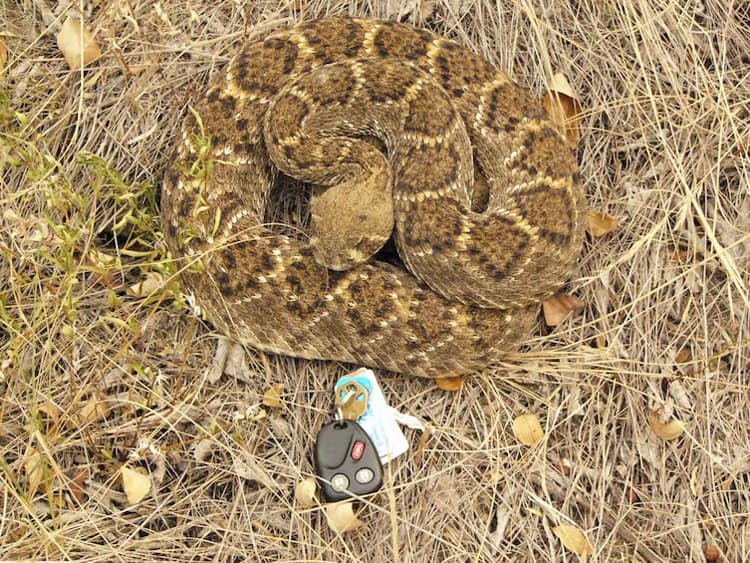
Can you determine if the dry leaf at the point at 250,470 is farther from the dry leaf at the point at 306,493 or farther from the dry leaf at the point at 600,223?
the dry leaf at the point at 600,223

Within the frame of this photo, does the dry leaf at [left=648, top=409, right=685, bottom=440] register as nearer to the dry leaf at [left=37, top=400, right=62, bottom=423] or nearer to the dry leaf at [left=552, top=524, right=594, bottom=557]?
the dry leaf at [left=552, top=524, right=594, bottom=557]

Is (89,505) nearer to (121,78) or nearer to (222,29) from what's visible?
(121,78)

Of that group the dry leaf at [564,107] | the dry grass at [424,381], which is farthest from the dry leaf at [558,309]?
the dry leaf at [564,107]

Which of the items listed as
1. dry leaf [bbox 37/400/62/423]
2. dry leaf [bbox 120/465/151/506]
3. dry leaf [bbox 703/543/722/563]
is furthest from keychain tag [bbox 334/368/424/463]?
dry leaf [bbox 703/543/722/563]

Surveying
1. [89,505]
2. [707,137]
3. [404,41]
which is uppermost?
[404,41]

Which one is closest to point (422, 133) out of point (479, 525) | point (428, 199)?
point (428, 199)
